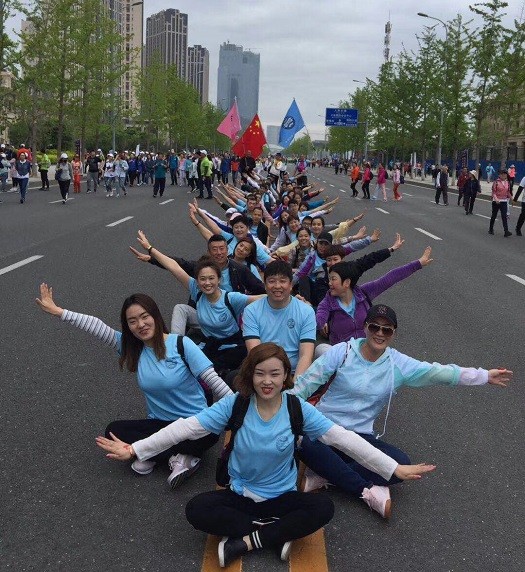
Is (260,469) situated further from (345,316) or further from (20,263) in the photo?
(20,263)

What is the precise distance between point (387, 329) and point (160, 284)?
698 centimetres

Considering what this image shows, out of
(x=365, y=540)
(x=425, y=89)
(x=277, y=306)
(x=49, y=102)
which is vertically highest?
(x=425, y=89)

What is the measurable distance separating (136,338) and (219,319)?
159 cm

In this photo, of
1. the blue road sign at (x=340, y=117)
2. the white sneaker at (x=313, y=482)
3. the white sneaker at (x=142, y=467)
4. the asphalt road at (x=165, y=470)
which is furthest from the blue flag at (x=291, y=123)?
the blue road sign at (x=340, y=117)

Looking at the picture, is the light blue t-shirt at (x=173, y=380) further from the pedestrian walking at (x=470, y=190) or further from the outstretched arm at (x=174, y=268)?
the pedestrian walking at (x=470, y=190)

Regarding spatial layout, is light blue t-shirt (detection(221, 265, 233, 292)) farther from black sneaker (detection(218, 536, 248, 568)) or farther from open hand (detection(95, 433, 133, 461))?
black sneaker (detection(218, 536, 248, 568))

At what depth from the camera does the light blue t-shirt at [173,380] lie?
182 inches

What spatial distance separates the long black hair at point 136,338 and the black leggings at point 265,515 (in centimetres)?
111

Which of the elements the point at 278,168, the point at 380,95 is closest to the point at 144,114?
the point at 380,95

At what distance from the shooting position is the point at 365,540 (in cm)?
390

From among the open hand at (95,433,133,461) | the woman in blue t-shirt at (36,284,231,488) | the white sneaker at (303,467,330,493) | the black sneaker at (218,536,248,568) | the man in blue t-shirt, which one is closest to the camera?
the black sneaker at (218,536,248,568)

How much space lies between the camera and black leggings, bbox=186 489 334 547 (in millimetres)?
3764

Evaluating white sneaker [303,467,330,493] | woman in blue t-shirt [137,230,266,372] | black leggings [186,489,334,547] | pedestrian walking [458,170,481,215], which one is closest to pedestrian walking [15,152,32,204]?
pedestrian walking [458,170,481,215]

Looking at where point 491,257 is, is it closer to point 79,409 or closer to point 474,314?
point 474,314
